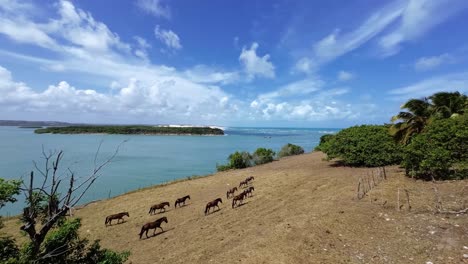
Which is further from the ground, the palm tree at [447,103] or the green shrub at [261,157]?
the palm tree at [447,103]

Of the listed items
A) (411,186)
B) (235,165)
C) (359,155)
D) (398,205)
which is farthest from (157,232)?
(235,165)

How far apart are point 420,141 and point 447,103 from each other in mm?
8901

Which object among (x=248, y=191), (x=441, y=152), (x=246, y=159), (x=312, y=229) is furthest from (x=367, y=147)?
(x=246, y=159)

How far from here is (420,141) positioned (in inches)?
680

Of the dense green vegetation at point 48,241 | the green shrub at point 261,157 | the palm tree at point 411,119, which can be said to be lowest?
the green shrub at point 261,157

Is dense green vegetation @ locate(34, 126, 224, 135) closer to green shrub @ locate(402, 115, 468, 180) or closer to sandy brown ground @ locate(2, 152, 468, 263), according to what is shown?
sandy brown ground @ locate(2, 152, 468, 263)

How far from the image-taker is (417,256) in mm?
8359

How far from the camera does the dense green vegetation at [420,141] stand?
16234mm

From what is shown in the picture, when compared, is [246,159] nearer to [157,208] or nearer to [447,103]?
[157,208]

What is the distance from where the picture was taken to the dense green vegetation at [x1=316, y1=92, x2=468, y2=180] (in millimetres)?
16234

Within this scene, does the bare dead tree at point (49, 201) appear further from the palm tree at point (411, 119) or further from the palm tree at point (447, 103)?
the palm tree at point (447, 103)

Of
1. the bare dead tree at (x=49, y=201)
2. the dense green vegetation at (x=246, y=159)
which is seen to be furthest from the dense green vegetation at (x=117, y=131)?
the bare dead tree at (x=49, y=201)

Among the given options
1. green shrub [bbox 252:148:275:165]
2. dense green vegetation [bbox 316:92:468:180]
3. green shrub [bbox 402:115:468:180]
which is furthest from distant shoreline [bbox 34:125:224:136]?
green shrub [bbox 402:115:468:180]

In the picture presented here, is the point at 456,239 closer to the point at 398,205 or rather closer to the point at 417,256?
the point at 417,256
